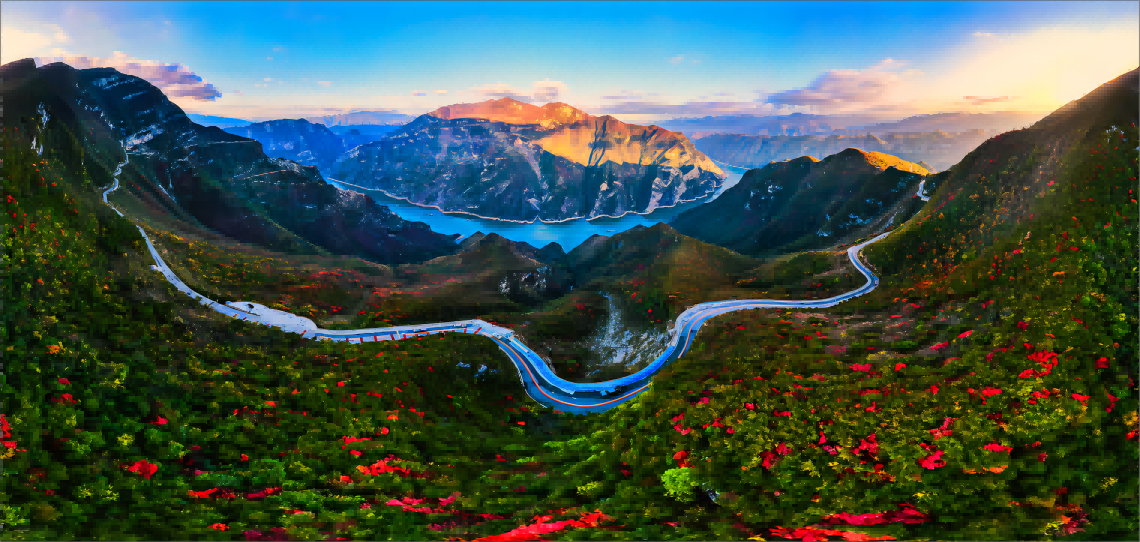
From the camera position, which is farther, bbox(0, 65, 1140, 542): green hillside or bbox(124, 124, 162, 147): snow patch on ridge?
bbox(124, 124, 162, 147): snow patch on ridge

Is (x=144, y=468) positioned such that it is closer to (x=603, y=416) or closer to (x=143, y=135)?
(x=603, y=416)

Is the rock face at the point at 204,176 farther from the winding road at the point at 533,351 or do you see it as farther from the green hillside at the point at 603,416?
the green hillside at the point at 603,416

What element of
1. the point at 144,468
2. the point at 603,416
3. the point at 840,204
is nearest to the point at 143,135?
the point at 144,468

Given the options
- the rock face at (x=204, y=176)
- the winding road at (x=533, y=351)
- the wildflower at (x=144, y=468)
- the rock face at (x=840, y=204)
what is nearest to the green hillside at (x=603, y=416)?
the wildflower at (x=144, y=468)

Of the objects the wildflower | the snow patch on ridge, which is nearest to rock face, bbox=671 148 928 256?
the wildflower

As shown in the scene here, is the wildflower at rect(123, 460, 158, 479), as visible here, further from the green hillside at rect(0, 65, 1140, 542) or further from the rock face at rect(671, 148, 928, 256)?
the rock face at rect(671, 148, 928, 256)

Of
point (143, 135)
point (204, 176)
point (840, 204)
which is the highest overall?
point (143, 135)
